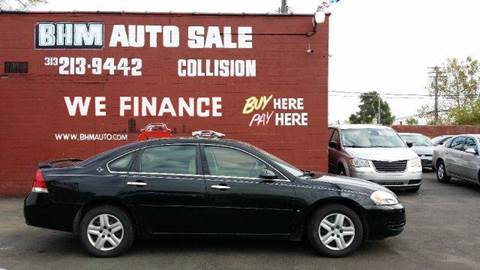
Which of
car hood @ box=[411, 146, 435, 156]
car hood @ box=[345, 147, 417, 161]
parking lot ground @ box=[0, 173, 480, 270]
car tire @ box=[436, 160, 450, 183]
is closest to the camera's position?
parking lot ground @ box=[0, 173, 480, 270]

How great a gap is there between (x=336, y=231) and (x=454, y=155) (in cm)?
902

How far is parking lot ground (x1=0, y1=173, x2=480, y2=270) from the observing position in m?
6.66

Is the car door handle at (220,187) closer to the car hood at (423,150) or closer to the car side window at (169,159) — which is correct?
the car side window at (169,159)

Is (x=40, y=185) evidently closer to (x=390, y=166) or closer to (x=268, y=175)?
(x=268, y=175)

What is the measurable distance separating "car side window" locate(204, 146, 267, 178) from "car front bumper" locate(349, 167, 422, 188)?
5.95 metres

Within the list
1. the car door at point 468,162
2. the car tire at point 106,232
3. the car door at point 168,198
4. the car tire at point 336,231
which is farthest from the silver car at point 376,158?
the car tire at point 106,232

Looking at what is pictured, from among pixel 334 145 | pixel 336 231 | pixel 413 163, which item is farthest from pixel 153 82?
pixel 336 231

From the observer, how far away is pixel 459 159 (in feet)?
47.5

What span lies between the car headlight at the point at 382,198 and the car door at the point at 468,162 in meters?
7.21

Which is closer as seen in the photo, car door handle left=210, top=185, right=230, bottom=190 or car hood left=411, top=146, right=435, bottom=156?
car door handle left=210, top=185, right=230, bottom=190

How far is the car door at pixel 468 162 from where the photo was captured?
13.5 meters

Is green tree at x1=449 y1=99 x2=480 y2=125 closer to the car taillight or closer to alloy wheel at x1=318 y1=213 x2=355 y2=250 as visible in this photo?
alloy wheel at x1=318 y1=213 x2=355 y2=250

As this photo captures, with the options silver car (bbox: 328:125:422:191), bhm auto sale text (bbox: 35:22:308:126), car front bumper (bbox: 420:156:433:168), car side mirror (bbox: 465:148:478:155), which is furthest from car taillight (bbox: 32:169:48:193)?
car front bumper (bbox: 420:156:433:168)

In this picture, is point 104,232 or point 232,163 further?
point 232,163
